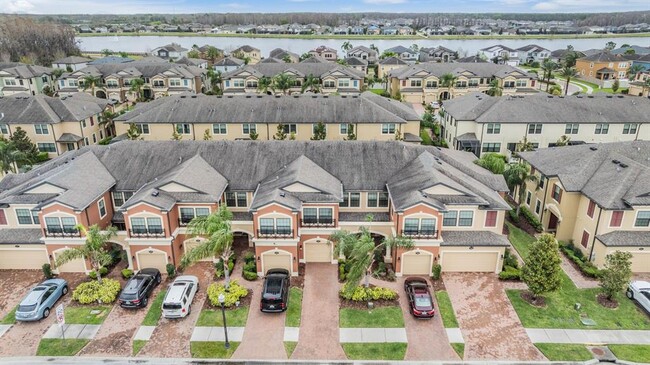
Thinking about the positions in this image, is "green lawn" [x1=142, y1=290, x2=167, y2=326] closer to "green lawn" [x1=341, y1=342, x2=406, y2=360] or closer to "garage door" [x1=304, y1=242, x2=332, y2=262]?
"garage door" [x1=304, y1=242, x2=332, y2=262]

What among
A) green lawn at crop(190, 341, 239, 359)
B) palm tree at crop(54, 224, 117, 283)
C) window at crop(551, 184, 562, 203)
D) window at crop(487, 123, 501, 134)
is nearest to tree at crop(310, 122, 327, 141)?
window at crop(487, 123, 501, 134)

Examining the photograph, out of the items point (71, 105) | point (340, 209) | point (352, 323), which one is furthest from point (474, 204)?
point (71, 105)

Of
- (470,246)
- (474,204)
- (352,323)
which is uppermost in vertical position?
(474,204)

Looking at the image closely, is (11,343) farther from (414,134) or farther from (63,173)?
(414,134)

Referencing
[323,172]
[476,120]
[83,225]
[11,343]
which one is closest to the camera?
[11,343]

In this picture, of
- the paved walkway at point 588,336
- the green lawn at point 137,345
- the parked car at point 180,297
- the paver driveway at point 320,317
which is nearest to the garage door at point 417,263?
the paver driveway at point 320,317

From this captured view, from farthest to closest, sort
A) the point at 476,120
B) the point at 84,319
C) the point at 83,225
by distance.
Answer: the point at 476,120, the point at 83,225, the point at 84,319
